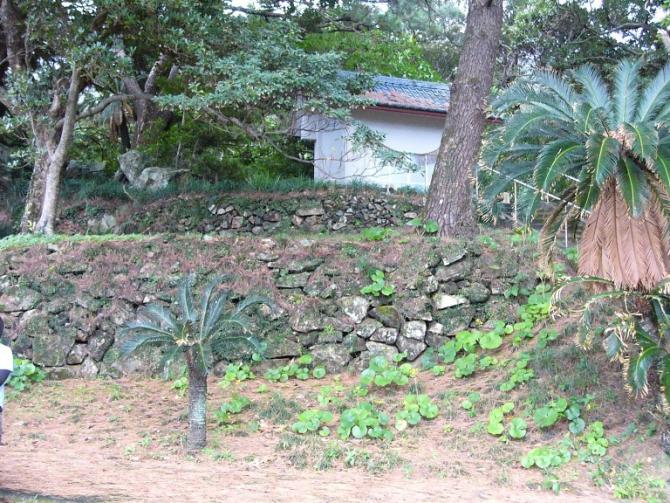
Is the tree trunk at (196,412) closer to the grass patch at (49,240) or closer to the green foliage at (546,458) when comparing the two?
the green foliage at (546,458)

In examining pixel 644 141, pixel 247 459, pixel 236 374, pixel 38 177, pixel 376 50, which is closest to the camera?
pixel 644 141

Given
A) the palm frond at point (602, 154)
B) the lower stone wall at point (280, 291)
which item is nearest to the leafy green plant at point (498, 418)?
the lower stone wall at point (280, 291)

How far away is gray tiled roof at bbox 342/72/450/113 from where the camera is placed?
52.4 ft

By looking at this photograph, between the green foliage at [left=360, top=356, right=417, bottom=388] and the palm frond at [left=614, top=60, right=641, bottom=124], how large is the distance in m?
4.15

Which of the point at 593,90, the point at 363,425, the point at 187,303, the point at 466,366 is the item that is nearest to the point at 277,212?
the point at 466,366

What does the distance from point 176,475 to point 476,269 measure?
566 cm

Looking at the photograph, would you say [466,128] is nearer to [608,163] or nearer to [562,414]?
[608,163]

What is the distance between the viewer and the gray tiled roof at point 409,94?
629 inches

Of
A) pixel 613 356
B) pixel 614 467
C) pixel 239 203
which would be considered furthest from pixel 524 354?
pixel 239 203

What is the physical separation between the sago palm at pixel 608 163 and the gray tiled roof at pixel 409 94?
7.79 m

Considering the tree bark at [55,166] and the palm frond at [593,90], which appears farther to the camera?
the tree bark at [55,166]

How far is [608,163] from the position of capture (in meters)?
6.48

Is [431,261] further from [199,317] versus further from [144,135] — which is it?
[144,135]

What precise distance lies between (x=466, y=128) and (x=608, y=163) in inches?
192
